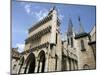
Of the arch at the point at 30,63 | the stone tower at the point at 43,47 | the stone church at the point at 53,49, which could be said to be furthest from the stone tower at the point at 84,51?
the arch at the point at 30,63

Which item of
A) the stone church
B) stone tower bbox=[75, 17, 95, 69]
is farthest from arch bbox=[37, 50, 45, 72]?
stone tower bbox=[75, 17, 95, 69]

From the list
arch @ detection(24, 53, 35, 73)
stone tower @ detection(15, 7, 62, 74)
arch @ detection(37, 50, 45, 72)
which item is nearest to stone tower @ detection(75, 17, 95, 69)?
stone tower @ detection(15, 7, 62, 74)

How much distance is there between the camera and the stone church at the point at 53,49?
8.30 ft

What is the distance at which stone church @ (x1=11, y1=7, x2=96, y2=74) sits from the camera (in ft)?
8.30

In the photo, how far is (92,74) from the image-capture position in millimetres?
2799

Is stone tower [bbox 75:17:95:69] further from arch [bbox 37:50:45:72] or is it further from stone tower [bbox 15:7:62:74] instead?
arch [bbox 37:50:45:72]

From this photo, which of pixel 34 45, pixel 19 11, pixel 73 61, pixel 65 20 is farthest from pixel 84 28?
pixel 19 11

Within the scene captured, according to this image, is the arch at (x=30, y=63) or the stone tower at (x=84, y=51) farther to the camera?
the stone tower at (x=84, y=51)

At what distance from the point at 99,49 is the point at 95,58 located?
14 cm

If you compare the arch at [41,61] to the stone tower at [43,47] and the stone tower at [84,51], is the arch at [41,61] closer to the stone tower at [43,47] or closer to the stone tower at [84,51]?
the stone tower at [43,47]

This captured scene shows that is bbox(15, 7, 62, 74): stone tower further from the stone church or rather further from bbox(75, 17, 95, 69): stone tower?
bbox(75, 17, 95, 69): stone tower

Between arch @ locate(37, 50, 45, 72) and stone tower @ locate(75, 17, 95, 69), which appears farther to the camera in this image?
stone tower @ locate(75, 17, 95, 69)

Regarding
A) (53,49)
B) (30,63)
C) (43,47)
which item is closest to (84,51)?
(53,49)

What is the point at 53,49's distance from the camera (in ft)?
8.60
